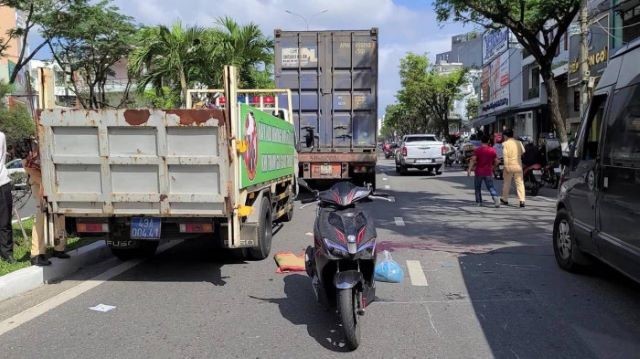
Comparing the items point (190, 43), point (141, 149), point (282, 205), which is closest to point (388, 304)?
point (141, 149)

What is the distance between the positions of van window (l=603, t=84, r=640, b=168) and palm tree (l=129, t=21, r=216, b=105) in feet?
45.6

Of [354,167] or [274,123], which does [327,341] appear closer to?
[274,123]

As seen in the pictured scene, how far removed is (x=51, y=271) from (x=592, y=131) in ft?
20.0

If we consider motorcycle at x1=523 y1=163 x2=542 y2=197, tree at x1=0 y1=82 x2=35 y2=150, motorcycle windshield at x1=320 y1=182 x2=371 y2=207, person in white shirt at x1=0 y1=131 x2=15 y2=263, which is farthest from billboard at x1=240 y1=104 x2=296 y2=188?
tree at x1=0 y1=82 x2=35 y2=150

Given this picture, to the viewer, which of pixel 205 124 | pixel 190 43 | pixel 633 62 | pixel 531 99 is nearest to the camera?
pixel 633 62

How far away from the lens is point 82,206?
21.2 feet

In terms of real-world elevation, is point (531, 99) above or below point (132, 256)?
above

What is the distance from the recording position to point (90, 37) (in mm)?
25281

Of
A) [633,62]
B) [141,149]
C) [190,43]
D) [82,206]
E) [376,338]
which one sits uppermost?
[190,43]

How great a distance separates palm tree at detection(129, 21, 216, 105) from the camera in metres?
18.3

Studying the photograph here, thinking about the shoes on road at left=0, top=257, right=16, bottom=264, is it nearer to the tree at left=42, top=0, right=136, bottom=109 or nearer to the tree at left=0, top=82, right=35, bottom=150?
the tree at left=42, top=0, right=136, bottom=109

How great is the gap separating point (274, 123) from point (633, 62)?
459cm

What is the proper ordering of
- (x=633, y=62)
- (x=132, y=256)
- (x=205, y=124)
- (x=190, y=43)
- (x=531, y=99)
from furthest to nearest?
(x=531, y=99) < (x=190, y=43) < (x=132, y=256) < (x=205, y=124) < (x=633, y=62)

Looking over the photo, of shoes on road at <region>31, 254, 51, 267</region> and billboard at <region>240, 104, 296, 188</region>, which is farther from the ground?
billboard at <region>240, 104, 296, 188</region>
